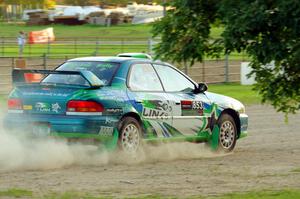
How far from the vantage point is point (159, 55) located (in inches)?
367

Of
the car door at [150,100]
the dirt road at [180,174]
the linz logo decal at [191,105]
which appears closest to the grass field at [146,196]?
the dirt road at [180,174]

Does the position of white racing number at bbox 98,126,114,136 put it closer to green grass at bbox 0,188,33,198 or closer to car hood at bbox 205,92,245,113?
car hood at bbox 205,92,245,113

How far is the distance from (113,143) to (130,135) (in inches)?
16.6

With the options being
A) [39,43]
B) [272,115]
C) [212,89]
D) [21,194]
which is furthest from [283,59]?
[39,43]

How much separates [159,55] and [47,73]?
4.61 metres

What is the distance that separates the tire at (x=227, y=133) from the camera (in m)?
15.5

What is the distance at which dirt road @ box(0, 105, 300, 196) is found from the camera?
35.6 ft

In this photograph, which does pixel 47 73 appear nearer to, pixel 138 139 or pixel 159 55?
pixel 138 139

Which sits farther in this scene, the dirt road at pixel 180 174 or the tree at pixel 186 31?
the dirt road at pixel 180 174

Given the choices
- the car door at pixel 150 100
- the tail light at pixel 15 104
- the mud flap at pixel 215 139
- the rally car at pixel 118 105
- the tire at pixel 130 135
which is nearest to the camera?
the rally car at pixel 118 105

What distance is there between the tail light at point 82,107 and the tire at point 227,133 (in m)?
3.03

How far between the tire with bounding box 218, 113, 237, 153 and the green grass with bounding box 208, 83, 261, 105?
41.8 feet

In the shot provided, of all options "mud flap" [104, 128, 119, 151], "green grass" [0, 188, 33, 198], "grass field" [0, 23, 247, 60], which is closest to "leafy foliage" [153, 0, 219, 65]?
"green grass" [0, 188, 33, 198]

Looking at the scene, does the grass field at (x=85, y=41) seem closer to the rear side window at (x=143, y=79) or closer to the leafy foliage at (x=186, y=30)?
the rear side window at (x=143, y=79)
